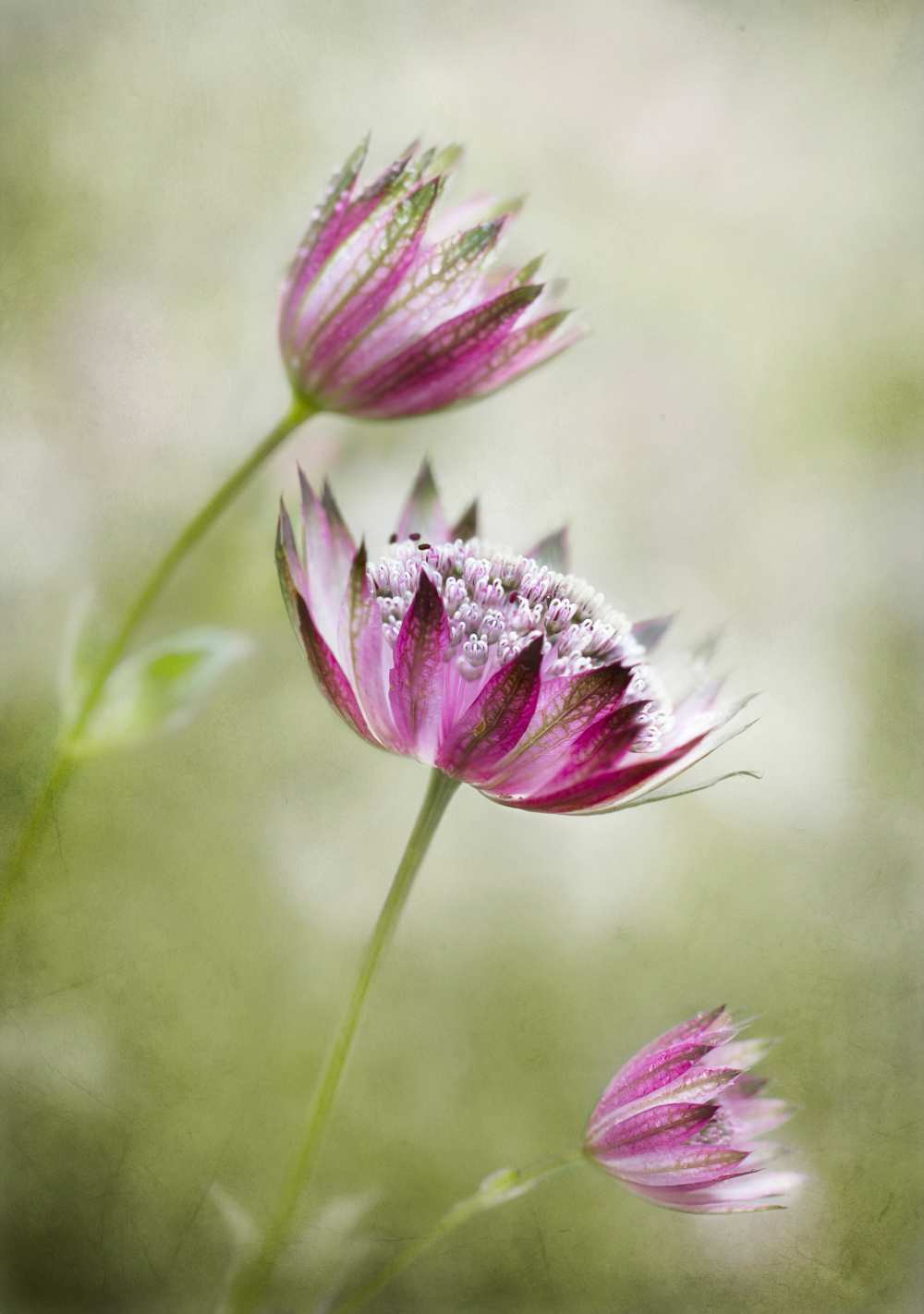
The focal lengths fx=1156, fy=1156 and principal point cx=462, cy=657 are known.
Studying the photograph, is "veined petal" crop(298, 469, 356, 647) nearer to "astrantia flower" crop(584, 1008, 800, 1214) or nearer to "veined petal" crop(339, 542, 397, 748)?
"veined petal" crop(339, 542, 397, 748)

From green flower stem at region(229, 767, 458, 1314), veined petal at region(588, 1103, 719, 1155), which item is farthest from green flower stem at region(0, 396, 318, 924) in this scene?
veined petal at region(588, 1103, 719, 1155)

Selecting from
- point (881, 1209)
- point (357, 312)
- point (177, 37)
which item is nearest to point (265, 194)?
point (177, 37)

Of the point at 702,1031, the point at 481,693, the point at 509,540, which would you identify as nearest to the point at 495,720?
the point at 481,693

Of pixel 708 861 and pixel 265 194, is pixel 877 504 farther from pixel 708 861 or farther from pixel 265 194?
pixel 265 194

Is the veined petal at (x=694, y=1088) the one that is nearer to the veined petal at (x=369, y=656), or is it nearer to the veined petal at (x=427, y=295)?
the veined petal at (x=369, y=656)

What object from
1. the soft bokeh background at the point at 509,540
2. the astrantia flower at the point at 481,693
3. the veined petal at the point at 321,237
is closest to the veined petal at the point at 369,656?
the astrantia flower at the point at 481,693

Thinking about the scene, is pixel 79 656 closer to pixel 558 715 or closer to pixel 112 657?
pixel 112 657
